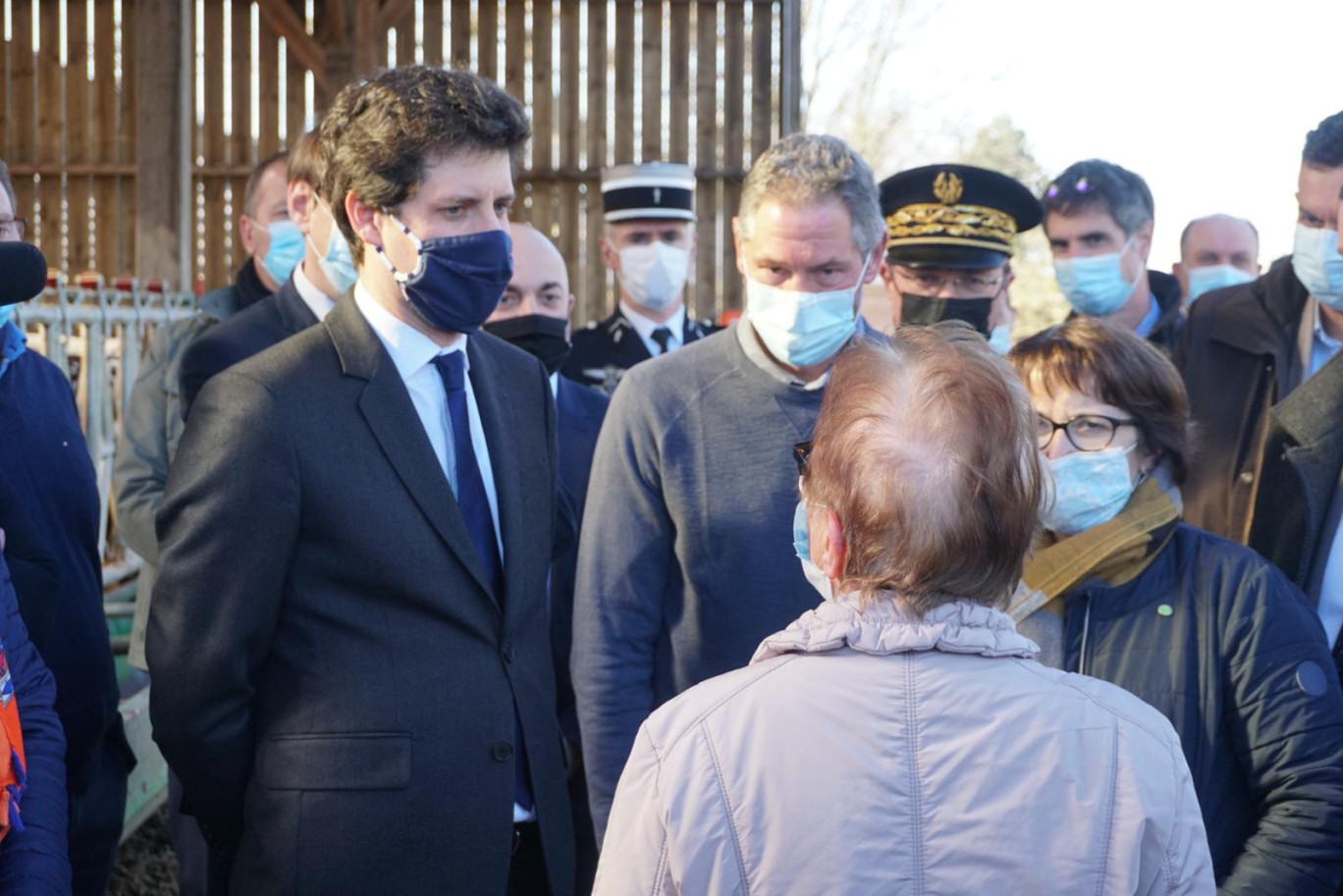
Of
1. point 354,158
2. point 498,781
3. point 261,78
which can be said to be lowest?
point 498,781

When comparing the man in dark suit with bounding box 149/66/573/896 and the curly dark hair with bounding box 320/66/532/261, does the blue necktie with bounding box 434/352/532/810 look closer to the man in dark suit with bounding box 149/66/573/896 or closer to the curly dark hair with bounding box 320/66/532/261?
the man in dark suit with bounding box 149/66/573/896

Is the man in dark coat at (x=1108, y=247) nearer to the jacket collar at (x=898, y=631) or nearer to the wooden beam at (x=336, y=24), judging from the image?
the jacket collar at (x=898, y=631)

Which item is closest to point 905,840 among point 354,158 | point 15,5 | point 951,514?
point 951,514

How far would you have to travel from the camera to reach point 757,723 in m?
1.31

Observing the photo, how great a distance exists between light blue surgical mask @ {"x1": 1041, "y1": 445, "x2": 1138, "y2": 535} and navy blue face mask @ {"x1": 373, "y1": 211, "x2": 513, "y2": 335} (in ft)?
3.13

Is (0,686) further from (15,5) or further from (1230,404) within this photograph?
(15,5)

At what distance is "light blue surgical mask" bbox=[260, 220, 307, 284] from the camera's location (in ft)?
13.0

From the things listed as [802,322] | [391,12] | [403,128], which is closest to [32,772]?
[403,128]

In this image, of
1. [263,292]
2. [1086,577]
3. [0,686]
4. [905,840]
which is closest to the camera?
[905,840]

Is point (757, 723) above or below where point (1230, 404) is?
below

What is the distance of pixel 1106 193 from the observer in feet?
13.4

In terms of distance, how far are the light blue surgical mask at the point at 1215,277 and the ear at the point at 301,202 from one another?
3727 mm

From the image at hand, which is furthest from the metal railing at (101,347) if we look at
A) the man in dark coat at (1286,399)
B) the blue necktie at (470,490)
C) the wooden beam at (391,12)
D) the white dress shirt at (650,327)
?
the wooden beam at (391,12)

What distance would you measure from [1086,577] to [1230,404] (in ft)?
4.35
